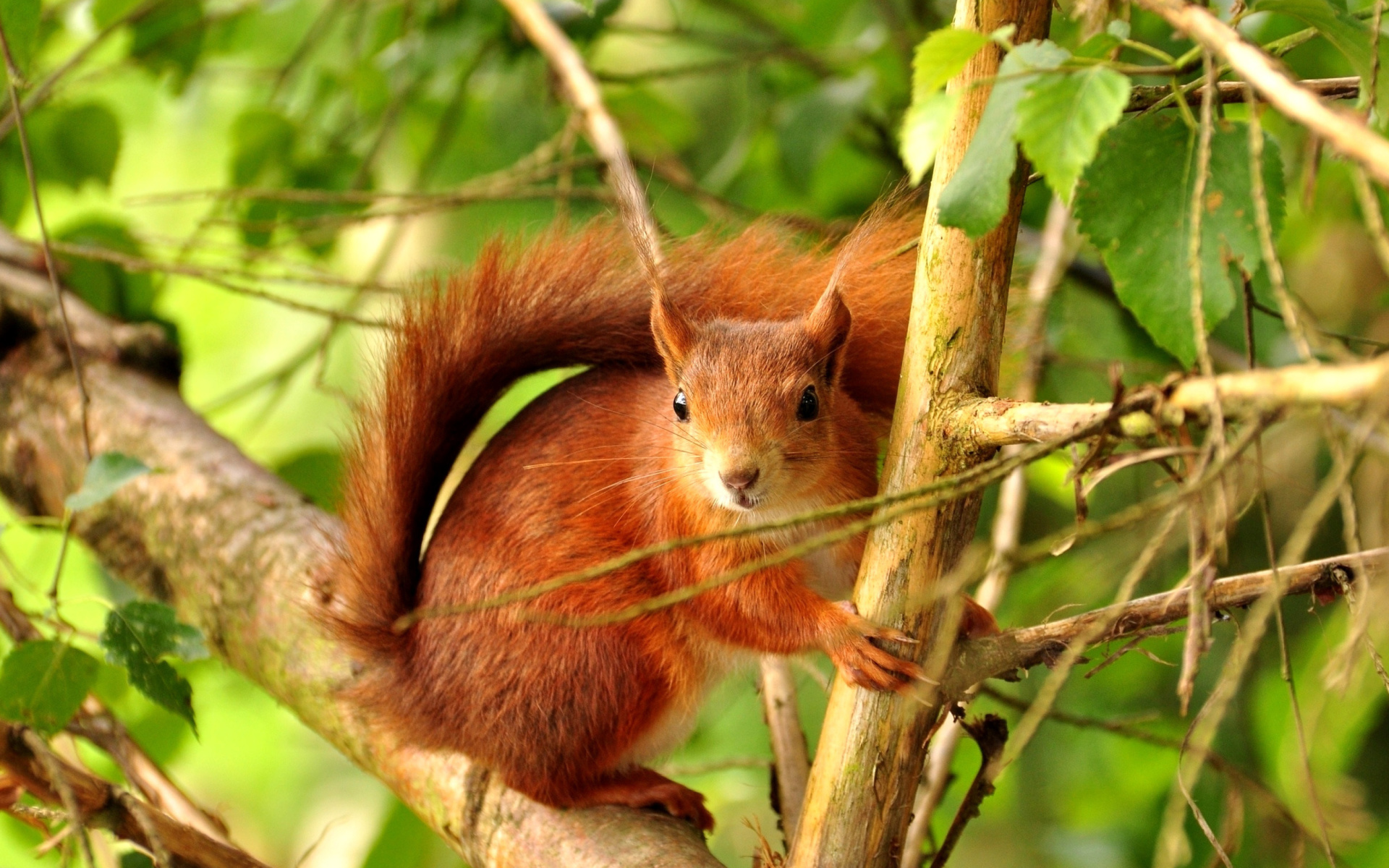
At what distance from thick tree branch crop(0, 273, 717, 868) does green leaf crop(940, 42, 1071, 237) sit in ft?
2.65

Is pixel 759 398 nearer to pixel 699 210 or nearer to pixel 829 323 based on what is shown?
pixel 829 323

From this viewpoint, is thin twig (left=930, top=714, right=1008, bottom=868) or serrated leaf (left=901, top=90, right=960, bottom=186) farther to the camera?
thin twig (left=930, top=714, right=1008, bottom=868)

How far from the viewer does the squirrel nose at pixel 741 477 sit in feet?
4.15

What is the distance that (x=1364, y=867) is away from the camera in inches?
66.1

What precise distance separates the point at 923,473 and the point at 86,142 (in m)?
1.79

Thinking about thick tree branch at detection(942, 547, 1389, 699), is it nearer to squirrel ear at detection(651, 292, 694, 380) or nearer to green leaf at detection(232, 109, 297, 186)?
squirrel ear at detection(651, 292, 694, 380)

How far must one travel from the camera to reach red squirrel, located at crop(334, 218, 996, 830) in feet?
4.52

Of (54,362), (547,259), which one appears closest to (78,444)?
(54,362)

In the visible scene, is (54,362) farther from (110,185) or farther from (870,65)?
(870,65)

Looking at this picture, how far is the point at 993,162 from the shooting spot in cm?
83

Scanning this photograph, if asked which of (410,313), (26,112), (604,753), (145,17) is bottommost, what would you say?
(604,753)

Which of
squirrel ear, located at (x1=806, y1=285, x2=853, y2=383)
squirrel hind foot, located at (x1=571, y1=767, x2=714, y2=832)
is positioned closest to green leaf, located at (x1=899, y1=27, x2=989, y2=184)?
squirrel ear, located at (x1=806, y1=285, x2=853, y2=383)

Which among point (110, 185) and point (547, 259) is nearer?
point (547, 259)

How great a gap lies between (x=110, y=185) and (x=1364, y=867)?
2.37m
